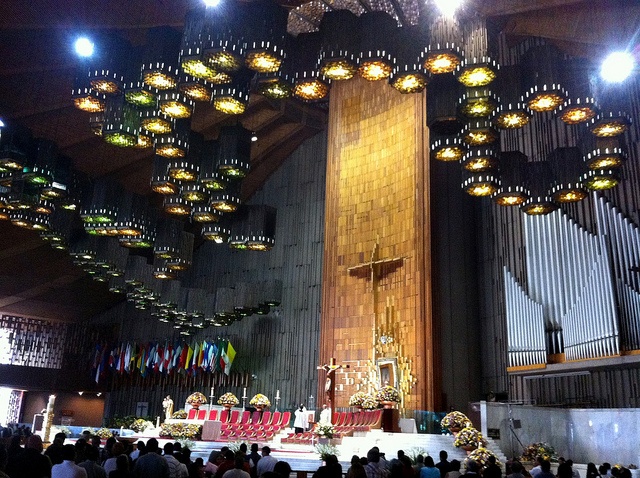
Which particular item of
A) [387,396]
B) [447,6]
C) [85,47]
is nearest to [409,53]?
[447,6]

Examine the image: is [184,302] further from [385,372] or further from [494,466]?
[494,466]

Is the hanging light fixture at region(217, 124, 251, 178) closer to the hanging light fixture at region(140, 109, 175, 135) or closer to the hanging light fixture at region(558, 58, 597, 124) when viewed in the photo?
the hanging light fixture at region(140, 109, 175, 135)

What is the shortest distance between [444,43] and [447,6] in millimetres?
786

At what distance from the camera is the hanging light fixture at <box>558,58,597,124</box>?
11203 mm

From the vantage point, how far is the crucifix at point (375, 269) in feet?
60.1

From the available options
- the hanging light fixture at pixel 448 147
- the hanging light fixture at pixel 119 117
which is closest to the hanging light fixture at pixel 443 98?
the hanging light fixture at pixel 448 147

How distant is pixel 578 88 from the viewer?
11289 mm

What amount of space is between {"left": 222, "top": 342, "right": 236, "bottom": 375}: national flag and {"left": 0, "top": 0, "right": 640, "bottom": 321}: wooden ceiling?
6.45 m

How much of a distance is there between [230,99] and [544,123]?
8.83 metres

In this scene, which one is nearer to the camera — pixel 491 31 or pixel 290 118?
pixel 491 31

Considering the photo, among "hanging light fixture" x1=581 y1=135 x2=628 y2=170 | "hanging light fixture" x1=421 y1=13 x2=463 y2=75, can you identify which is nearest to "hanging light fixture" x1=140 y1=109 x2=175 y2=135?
"hanging light fixture" x1=421 y1=13 x2=463 y2=75

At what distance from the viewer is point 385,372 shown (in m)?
17.8

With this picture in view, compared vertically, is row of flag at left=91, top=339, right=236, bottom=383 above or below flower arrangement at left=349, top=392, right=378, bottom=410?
above

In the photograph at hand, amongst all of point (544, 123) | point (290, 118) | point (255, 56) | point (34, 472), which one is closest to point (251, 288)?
point (290, 118)
